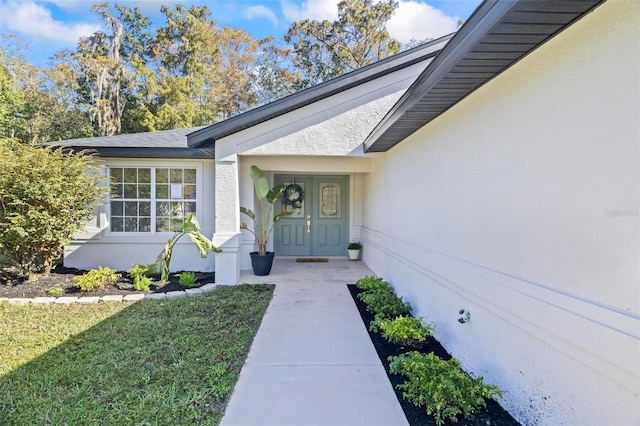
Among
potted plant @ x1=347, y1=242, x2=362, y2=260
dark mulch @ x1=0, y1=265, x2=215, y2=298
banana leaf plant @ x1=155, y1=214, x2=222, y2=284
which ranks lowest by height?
dark mulch @ x1=0, y1=265, x2=215, y2=298

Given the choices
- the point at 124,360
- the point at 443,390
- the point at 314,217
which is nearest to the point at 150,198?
the point at 314,217

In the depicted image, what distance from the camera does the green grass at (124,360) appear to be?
2908 millimetres

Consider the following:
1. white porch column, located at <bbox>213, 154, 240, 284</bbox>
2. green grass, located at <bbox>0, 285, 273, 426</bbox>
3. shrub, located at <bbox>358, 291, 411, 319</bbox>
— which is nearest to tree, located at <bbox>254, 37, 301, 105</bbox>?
white porch column, located at <bbox>213, 154, 240, 284</bbox>

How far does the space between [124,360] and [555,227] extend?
4459 millimetres

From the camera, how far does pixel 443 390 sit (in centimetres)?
277

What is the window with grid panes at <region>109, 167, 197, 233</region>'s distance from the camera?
331 inches

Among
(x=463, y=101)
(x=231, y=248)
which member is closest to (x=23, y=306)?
(x=231, y=248)

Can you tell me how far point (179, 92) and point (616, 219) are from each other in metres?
22.6

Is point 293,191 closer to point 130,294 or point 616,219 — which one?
point 130,294

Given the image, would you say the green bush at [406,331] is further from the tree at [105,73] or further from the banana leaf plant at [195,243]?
the tree at [105,73]

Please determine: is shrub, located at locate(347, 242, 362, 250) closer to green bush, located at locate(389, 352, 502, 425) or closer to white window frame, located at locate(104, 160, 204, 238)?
white window frame, located at locate(104, 160, 204, 238)

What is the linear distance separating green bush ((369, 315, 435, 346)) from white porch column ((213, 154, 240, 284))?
12.6 feet

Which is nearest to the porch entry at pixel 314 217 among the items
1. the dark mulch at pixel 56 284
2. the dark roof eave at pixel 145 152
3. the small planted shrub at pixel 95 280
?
the dark roof eave at pixel 145 152

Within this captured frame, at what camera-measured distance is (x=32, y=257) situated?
6.96m
